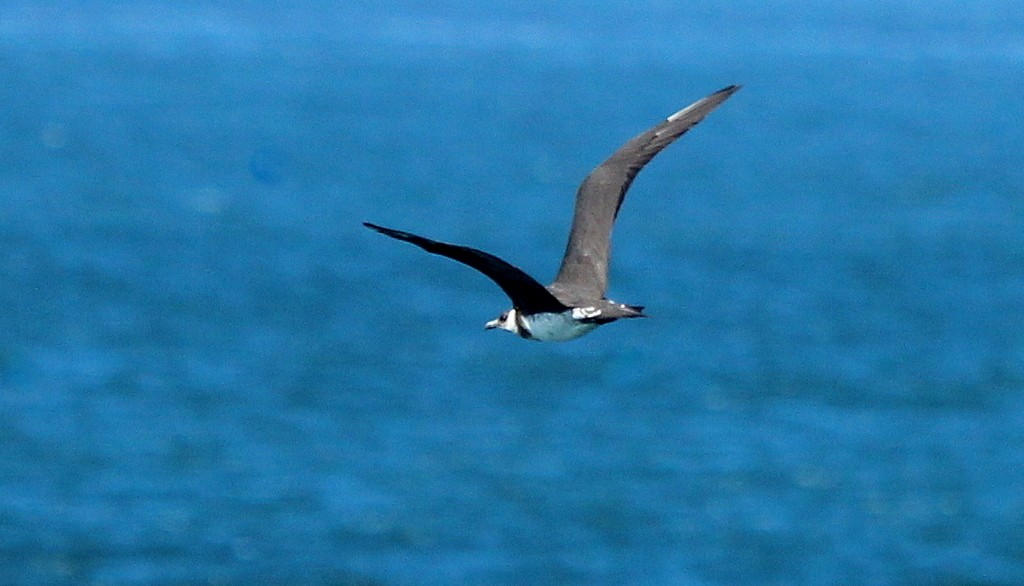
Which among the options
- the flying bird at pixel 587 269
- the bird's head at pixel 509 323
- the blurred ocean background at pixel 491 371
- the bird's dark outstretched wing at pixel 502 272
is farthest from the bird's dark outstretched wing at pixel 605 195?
the blurred ocean background at pixel 491 371

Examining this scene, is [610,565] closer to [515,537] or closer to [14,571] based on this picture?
[515,537]

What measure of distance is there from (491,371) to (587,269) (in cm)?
2862

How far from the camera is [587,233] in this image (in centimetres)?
1197

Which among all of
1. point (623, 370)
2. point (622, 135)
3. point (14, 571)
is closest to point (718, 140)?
point (622, 135)

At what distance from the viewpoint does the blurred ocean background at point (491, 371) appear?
30.4m

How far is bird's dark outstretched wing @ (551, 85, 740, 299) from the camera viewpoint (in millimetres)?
11789

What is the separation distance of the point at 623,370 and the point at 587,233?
2916cm

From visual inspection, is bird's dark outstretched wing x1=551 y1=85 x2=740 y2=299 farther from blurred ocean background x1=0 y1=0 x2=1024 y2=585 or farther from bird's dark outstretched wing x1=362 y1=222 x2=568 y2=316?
blurred ocean background x1=0 y1=0 x2=1024 y2=585

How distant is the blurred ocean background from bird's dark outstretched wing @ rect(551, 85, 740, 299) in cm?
1656

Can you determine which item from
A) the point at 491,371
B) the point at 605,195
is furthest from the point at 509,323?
the point at 491,371

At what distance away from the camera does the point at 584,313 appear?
1033 cm

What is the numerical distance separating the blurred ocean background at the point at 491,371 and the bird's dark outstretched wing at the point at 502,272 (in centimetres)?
1810

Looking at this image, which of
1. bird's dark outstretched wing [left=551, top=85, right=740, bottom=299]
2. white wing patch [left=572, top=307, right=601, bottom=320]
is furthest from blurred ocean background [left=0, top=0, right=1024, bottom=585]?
white wing patch [left=572, top=307, right=601, bottom=320]

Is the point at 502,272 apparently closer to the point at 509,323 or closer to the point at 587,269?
the point at 509,323
